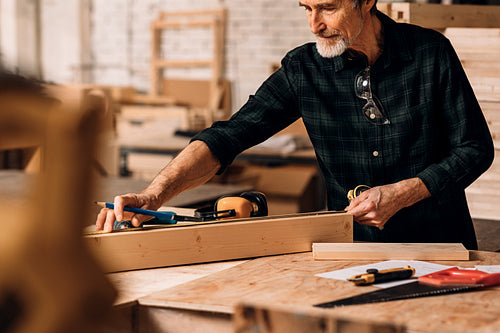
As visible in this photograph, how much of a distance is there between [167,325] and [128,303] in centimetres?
8

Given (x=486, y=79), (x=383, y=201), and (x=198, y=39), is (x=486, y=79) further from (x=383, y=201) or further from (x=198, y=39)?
(x=198, y=39)

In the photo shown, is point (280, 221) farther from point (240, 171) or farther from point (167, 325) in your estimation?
point (240, 171)

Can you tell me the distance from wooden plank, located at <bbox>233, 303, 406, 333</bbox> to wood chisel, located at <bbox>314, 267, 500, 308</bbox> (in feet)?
1.75

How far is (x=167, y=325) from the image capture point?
115cm

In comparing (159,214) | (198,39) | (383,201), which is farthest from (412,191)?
(198,39)

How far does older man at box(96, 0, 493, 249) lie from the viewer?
1.95m

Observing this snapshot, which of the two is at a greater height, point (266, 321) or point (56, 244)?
point (56, 244)

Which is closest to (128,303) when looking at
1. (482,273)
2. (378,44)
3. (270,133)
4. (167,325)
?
(167,325)

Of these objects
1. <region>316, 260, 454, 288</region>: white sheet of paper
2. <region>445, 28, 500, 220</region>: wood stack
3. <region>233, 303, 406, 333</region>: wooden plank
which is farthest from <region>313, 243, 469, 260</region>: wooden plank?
<region>445, 28, 500, 220</region>: wood stack

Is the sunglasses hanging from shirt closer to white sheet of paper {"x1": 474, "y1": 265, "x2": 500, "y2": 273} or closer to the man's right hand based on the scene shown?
white sheet of paper {"x1": 474, "y1": 265, "x2": 500, "y2": 273}

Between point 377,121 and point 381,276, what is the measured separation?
885 mm

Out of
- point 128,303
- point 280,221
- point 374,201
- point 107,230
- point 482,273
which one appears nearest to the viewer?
point 128,303

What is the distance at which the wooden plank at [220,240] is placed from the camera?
1.41m

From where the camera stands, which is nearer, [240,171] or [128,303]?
[128,303]
